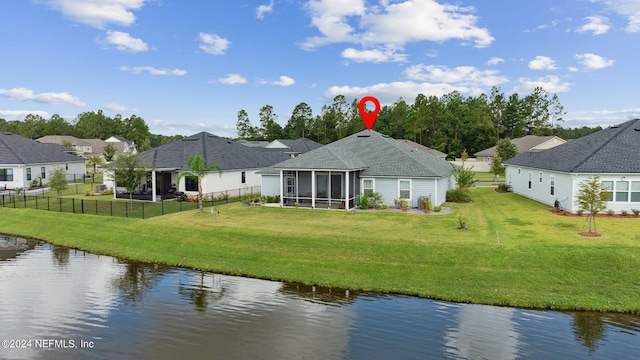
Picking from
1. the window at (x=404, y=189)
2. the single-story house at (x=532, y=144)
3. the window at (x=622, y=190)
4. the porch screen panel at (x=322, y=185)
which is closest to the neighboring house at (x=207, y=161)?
the porch screen panel at (x=322, y=185)

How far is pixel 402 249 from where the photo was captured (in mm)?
16391

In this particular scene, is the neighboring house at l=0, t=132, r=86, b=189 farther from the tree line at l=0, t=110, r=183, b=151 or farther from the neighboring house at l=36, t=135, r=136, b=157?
the tree line at l=0, t=110, r=183, b=151

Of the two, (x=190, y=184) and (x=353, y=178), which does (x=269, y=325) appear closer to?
(x=353, y=178)

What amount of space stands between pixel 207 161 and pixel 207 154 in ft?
5.10

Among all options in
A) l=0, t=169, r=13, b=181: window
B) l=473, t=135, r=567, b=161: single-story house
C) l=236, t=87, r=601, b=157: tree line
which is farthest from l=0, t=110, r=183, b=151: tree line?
A: l=473, t=135, r=567, b=161: single-story house

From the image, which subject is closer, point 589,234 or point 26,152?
point 589,234

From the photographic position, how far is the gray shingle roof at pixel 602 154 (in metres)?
23.1

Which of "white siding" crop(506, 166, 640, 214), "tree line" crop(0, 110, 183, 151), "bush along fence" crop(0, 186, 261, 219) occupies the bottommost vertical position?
"bush along fence" crop(0, 186, 261, 219)

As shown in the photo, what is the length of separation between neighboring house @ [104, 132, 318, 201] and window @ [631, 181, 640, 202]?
92.7 feet

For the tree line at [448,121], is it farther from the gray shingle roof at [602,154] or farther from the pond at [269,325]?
the pond at [269,325]

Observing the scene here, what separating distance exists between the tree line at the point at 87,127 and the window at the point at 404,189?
92767mm

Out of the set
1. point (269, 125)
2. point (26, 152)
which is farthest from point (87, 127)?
point (26, 152)

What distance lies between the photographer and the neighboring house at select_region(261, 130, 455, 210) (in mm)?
25953

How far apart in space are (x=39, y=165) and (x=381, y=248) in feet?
138
